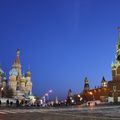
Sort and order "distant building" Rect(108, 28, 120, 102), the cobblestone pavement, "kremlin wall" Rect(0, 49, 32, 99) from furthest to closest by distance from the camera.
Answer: "kremlin wall" Rect(0, 49, 32, 99)
"distant building" Rect(108, 28, 120, 102)
the cobblestone pavement

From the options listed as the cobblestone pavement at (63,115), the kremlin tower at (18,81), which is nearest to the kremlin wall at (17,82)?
the kremlin tower at (18,81)

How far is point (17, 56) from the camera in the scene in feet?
650

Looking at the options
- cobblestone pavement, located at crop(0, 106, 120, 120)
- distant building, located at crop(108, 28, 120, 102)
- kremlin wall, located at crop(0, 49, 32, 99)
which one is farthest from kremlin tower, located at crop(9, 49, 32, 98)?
cobblestone pavement, located at crop(0, 106, 120, 120)

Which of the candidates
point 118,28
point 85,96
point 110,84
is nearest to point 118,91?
point 110,84

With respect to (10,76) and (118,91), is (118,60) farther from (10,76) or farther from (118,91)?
(10,76)

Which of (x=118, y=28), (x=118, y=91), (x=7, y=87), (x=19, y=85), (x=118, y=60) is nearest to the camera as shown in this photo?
(x=118, y=91)

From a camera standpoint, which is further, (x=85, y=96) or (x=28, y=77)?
(x=28, y=77)

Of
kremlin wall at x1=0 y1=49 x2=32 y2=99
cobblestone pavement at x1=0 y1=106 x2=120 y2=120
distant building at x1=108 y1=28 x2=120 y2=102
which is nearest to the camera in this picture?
cobblestone pavement at x1=0 y1=106 x2=120 y2=120

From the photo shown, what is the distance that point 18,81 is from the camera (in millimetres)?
185000

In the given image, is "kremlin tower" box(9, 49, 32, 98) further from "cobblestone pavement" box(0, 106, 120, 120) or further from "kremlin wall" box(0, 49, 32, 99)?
"cobblestone pavement" box(0, 106, 120, 120)

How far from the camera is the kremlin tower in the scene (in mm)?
176812

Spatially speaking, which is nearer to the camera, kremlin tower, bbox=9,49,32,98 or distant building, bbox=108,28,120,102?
distant building, bbox=108,28,120,102

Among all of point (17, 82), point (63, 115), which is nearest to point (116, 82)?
point (17, 82)

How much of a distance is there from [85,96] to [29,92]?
3179 cm
